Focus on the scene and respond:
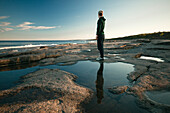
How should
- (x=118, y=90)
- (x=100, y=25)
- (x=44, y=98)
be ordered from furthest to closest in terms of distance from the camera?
(x=100, y=25), (x=118, y=90), (x=44, y=98)

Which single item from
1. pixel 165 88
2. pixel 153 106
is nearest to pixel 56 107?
pixel 153 106

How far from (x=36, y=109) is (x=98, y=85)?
1149 mm

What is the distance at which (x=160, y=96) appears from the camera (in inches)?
57.1

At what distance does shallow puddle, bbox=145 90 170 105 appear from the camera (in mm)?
1330

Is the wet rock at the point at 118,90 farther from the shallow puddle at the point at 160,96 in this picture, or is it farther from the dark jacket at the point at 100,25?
the dark jacket at the point at 100,25

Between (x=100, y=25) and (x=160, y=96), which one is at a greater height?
(x=100, y=25)

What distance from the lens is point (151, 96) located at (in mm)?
1458

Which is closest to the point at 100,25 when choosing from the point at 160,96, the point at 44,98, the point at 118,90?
the point at 118,90

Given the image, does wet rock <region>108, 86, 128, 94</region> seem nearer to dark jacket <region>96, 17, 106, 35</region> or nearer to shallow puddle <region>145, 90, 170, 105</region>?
shallow puddle <region>145, 90, 170, 105</region>

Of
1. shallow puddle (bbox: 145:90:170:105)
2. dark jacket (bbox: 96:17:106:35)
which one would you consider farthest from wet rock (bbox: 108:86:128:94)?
dark jacket (bbox: 96:17:106:35)

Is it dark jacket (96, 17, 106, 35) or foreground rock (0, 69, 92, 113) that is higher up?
dark jacket (96, 17, 106, 35)

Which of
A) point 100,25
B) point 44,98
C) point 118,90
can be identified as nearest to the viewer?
point 44,98

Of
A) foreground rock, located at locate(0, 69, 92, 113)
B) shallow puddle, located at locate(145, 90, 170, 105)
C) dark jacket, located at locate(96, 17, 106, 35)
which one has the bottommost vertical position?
shallow puddle, located at locate(145, 90, 170, 105)

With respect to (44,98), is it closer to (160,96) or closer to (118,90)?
(118,90)
